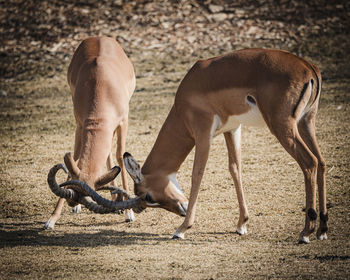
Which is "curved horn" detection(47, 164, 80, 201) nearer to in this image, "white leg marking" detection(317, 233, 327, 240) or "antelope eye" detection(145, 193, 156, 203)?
"antelope eye" detection(145, 193, 156, 203)

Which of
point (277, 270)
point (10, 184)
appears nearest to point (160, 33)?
point (10, 184)

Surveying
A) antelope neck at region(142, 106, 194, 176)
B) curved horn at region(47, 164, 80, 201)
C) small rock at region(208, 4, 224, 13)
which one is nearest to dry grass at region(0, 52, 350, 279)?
curved horn at region(47, 164, 80, 201)

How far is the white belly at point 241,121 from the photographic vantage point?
21.7 ft

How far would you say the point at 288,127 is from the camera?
621 centimetres

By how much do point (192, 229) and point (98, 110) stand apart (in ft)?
6.49

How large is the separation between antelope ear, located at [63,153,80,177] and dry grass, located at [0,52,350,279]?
89 cm

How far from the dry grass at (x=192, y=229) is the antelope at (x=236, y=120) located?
395mm

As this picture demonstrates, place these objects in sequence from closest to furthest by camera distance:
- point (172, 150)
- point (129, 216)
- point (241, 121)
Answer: point (241, 121) → point (172, 150) → point (129, 216)

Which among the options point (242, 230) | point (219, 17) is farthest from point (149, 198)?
point (219, 17)

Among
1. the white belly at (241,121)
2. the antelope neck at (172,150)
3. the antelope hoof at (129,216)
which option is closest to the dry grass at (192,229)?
the antelope hoof at (129,216)

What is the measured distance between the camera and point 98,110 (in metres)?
7.50

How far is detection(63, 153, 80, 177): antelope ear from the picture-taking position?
251 inches

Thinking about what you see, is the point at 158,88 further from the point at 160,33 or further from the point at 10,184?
the point at 10,184

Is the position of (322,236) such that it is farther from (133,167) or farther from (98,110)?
(98,110)
